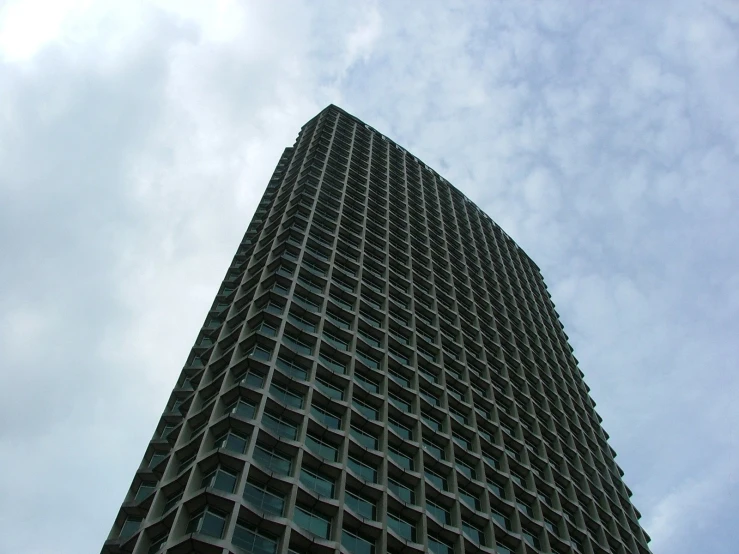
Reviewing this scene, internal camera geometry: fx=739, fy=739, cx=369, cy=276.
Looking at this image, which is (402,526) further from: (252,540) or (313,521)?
(252,540)

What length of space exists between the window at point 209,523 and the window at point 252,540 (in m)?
0.73

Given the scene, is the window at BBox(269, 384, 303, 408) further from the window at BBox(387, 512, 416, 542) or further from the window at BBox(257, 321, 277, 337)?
the window at BBox(387, 512, 416, 542)

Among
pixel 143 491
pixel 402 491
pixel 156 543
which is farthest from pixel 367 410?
pixel 156 543

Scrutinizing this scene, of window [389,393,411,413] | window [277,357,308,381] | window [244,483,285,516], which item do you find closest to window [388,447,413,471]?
window [389,393,411,413]

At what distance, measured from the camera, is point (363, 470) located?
141ft

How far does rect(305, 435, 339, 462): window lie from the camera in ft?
135

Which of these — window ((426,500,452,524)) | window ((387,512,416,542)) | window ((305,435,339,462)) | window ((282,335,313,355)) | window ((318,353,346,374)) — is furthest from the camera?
window ((318,353,346,374))

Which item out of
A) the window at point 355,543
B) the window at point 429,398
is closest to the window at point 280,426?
the window at point 355,543

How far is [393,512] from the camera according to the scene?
1642 inches

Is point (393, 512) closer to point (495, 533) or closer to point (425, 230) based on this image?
point (495, 533)

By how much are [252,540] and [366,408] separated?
50.2 ft

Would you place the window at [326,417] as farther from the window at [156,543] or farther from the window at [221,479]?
the window at [156,543]

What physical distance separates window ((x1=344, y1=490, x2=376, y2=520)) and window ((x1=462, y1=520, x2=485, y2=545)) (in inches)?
297

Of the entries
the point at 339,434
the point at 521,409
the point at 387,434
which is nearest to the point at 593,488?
the point at 521,409
